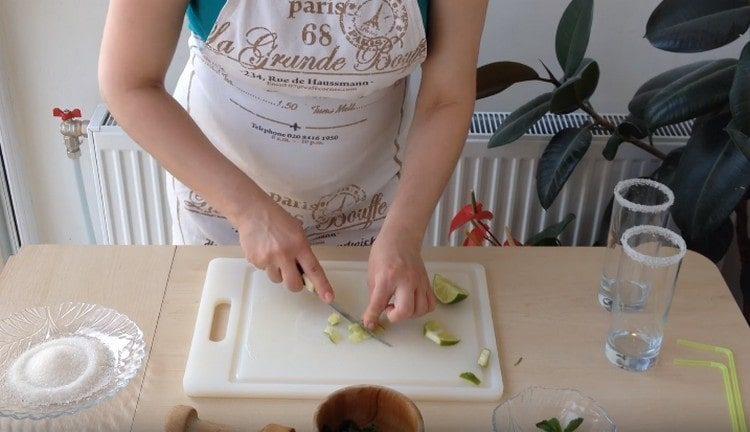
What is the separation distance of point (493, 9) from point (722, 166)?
0.53 metres

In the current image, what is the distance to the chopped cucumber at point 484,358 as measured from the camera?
0.95 meters

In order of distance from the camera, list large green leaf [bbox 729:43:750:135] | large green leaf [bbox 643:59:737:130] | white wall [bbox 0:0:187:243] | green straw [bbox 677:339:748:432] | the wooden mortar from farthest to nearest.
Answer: white wall [bbox 0:0:187:243], large green leaf [bbox 643:59:737:130], large green leaf [bbox 729:43:750:135], green straw [bbox 677:339:748:432], the wooden mortar

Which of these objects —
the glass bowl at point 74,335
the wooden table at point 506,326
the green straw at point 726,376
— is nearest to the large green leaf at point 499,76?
the wooden table at point 506,326

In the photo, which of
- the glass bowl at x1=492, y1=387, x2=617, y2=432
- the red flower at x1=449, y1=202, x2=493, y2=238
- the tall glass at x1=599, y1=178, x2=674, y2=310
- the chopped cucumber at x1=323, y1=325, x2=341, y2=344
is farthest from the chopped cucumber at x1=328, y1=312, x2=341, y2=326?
the red flower at x1=449, y1=202, x2=493, y2=238

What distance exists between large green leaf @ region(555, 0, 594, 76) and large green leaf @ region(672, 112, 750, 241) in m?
0.25

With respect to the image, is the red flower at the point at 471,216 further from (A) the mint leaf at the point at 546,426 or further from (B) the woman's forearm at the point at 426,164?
(A) the mint leaf at the point at 546,426

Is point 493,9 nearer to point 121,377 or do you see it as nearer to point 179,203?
point 179,203

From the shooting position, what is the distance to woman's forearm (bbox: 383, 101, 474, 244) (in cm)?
105

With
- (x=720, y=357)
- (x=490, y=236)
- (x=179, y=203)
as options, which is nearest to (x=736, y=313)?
(x=720, y=357)

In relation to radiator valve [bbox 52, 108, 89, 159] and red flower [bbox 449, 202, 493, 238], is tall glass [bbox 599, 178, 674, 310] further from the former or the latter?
radiator valve [bbox 52, 108, 89, 159]

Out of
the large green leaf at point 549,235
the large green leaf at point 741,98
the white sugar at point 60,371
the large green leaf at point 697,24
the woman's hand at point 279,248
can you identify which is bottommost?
the large green leaf at point 549,235

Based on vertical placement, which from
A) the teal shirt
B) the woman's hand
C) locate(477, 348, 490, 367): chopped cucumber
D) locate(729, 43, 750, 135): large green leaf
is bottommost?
locate(477, 348, 490, 367): chopped cucumber

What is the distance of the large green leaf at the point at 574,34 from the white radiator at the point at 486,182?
0.69ft

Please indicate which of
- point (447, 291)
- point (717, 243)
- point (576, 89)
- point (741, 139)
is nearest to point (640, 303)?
point (447, 291)
